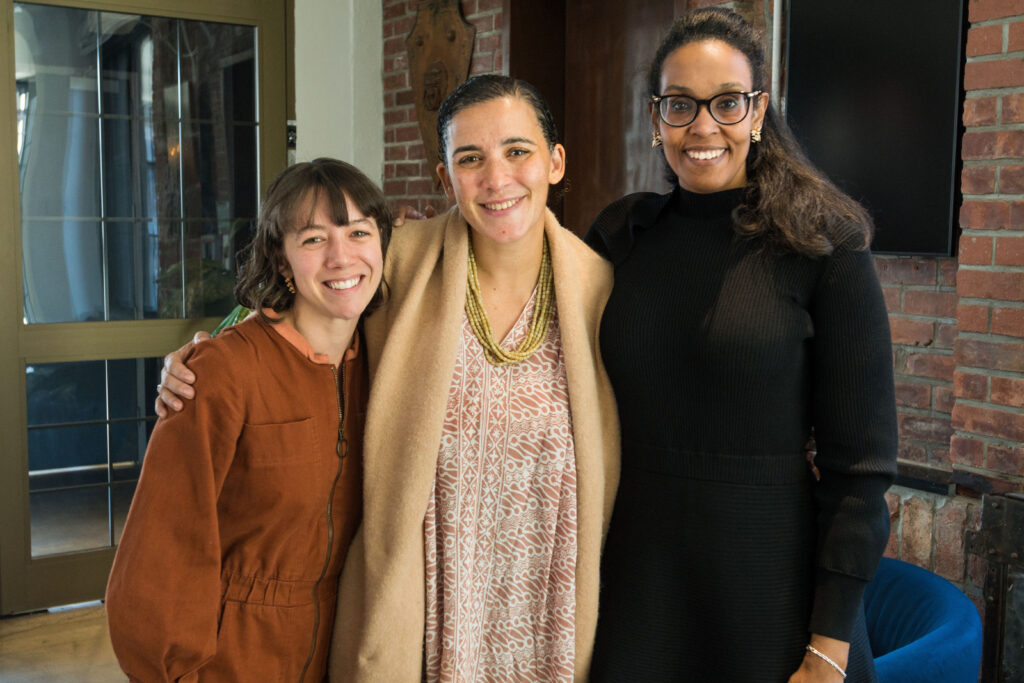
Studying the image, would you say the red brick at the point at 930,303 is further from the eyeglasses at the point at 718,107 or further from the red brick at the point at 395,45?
the red brick at the point at 395,45

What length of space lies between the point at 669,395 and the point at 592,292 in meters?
0.25

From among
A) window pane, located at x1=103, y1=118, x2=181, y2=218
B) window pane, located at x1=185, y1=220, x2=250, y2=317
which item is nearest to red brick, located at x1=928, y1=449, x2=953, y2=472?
window pane, located at x1=185, y1=220, x2=250, y2=317

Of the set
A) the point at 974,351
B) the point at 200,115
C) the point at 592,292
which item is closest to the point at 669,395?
the point at 592,292

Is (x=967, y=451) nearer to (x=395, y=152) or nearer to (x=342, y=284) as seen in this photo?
(x=342, y=284)

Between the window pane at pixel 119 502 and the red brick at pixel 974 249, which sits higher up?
the red brick at pixel 974 249

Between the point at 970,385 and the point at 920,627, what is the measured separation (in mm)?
569

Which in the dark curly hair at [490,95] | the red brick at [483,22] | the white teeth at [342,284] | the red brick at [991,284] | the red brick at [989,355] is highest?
the red brick at [483,22]

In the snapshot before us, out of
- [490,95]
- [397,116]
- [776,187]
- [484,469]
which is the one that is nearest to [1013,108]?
[776,187]

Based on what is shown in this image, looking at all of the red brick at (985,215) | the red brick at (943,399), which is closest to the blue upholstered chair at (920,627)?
the red brick at (943,399)

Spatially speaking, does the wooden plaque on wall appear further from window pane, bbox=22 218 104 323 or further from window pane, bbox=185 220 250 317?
window pane, bbox=22 218 104 323

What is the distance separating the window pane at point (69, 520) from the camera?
3979mm

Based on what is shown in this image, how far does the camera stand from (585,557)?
1548 mm

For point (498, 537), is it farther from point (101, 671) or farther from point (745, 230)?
point (101, 671)

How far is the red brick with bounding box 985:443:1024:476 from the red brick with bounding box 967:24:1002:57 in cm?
88
